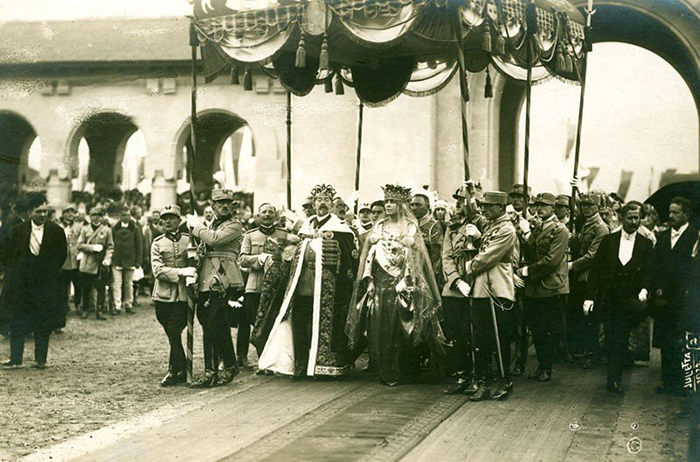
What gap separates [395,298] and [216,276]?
1.91 meters

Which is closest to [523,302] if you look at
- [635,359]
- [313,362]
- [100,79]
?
[635,359]

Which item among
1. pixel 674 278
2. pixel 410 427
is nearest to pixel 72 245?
pixel 410 427

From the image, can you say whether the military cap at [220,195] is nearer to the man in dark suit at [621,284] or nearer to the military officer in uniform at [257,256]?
the military officer in uniform at [257,256]

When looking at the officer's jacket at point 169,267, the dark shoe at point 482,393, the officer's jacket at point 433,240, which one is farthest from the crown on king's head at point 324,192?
the dark shoe at point 482,393

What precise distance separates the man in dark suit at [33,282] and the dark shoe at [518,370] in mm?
5515

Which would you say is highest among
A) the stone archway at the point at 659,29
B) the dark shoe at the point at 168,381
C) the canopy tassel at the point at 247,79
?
the stone archway at the point at 659,29

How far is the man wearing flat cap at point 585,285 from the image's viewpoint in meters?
10.4

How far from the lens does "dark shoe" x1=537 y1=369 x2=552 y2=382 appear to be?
930 cm

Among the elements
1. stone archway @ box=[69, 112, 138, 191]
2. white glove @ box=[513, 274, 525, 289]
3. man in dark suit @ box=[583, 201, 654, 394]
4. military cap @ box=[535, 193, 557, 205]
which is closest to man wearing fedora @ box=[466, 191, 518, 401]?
white glove @ box=[513, 274, 525, 289]

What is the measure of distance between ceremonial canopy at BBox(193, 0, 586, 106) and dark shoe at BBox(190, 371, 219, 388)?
3.38 m

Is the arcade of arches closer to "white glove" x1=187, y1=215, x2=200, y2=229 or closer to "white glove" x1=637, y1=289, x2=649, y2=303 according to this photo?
"white glove" x1=187, y1=215, x2=200, y2=229

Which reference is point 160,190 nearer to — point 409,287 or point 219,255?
point 219,255

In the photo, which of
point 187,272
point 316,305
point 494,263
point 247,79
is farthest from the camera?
point 247,79

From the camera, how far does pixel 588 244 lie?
10414 mm
